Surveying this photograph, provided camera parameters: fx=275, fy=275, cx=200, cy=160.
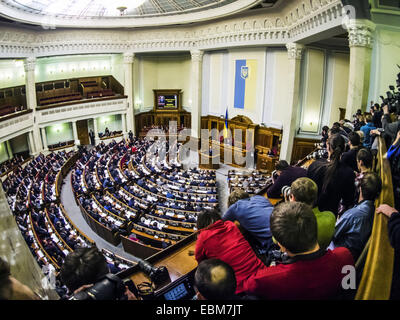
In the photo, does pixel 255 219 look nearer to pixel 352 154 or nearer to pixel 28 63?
pixel 352 154

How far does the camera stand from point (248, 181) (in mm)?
11922

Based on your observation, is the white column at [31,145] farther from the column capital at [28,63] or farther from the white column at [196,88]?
the white column at [196,88]

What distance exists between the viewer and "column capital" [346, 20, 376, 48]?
7.02 metres

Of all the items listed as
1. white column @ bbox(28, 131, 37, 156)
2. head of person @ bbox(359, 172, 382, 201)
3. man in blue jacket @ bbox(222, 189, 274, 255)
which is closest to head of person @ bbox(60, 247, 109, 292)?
man in blue jacket @ bbox(222, 189, 274, 255)

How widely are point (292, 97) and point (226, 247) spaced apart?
38.7ft

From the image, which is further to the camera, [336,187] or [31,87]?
[31,87]

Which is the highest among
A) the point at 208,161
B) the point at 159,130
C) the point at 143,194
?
the point at 159,130

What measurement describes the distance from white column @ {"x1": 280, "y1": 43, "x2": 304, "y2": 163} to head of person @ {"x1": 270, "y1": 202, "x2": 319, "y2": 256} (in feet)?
39.2

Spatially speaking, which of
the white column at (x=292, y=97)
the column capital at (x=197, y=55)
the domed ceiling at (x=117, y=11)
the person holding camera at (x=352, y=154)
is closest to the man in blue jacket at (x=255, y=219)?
the person holding camera at (x=352, y=154)

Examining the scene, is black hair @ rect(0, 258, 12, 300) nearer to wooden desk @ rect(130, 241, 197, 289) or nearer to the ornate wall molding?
wooden desk @ rect(130, 241, 197, 289)

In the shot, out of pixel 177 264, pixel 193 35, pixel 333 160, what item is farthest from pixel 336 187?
pixel 193 35

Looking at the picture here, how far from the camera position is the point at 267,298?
1.62 metres

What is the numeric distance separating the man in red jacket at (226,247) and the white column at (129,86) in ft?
62.0

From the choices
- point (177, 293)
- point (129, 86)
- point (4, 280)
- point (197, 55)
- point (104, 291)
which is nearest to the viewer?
point (4, 280)
